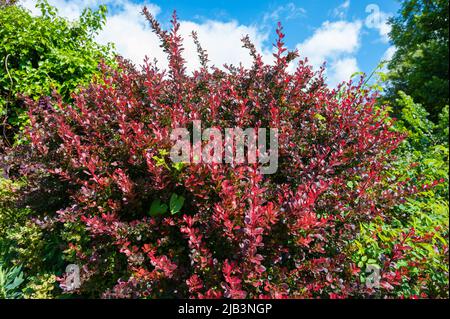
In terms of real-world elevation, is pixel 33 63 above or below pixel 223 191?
above

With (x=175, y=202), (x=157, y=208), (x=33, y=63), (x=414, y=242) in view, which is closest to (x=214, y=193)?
(x=175, y=202)

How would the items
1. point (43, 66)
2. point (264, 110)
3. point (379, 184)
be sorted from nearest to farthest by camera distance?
point (379, 184)
point (264, 110)
point (43, 66)

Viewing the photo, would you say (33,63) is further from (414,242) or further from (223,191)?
(414,242)

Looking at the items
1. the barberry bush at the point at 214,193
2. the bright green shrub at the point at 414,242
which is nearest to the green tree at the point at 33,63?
the barberry bush at the point at 214,193

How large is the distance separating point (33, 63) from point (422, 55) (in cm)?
1088

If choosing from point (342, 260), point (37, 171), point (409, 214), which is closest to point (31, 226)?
point (37, 171)

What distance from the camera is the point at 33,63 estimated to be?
4855 mm

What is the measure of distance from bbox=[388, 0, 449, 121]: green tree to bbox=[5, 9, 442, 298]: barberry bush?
158cm

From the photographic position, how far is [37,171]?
8.02 ft

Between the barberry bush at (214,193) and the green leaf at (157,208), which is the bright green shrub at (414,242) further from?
the green leaf at (157,208)

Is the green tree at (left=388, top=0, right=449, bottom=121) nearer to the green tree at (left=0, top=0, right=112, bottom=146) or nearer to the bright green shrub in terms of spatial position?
the bright green shrub

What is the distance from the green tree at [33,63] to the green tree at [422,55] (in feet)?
15.9
